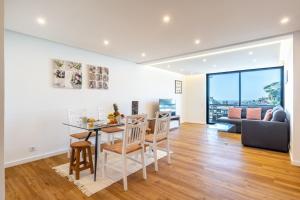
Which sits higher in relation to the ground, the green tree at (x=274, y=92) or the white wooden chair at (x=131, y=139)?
the green tree at (x=274, y=92)

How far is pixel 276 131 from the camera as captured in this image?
3764 mm

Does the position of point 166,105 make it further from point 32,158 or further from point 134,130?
point 32,158

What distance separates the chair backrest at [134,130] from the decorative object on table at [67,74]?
7.12 feet

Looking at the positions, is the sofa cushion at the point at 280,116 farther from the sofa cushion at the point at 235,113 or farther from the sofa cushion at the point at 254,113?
the sofa cushion at the point at 235,113

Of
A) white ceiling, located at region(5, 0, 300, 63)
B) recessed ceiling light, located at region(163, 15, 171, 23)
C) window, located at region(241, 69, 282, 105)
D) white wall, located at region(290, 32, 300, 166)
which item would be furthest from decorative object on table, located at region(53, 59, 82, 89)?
window, located at region(241, 69, 282, 105)

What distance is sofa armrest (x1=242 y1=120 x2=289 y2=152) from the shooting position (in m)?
3.70

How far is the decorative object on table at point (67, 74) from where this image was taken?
3564mm

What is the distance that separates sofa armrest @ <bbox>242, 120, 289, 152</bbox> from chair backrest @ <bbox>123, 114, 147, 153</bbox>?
3.04m

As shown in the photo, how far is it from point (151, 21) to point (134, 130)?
1.76 metres

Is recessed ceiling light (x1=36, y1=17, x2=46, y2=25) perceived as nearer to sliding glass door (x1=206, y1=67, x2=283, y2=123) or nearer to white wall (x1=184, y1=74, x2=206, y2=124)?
white wall (x1=184, y1=74, x2=206, y2=124)

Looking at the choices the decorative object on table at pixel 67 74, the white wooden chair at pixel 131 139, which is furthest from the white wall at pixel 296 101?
the decorative object on table at pixel 67 74

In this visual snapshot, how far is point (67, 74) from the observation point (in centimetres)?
375

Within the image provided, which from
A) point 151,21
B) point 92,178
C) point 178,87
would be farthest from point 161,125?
point 178,87

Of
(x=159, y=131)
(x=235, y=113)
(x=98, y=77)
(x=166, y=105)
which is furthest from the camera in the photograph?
(x=166, y=105)
